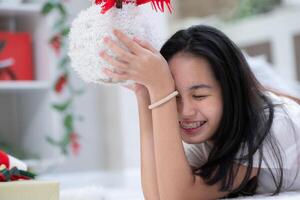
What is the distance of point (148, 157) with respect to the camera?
121cm

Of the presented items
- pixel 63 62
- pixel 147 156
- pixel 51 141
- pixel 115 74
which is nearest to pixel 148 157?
pixel 147 156

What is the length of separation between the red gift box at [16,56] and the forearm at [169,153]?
145 centimetres

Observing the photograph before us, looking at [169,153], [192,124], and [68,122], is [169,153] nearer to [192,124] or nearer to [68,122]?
[192,124]

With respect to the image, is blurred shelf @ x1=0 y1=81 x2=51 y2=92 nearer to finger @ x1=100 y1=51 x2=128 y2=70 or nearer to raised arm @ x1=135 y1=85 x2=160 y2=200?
raised arm @ x1=135 y1=85 x2=160 y2=200

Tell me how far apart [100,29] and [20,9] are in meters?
1.54

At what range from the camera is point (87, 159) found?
2.85 m

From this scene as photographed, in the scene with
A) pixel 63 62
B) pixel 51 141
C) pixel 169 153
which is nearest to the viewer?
pixel 169 153

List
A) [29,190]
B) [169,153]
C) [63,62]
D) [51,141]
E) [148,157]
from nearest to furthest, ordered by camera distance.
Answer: [29,190] < [169,153] < [148,157] < [51,141] < [63,62]

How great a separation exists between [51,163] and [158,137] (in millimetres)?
1404

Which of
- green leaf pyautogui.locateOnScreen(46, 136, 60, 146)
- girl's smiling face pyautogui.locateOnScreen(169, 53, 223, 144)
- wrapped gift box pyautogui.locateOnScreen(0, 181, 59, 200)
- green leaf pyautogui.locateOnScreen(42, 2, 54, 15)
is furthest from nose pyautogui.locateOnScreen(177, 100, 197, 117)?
green leaf pyautogui.locateOnScreen(42, 2, 54, 15)

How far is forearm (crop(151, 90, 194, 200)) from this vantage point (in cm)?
105

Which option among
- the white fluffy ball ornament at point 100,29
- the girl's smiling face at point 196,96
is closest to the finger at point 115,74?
the white fluffy ball ornament at point 100,29

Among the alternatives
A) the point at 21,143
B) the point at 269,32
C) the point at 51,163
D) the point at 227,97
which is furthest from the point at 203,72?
the point at 269,32

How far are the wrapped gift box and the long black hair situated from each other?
0.32 metres
